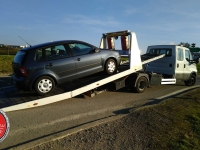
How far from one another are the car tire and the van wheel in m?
2.07

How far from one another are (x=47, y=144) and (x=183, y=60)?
8.19 meters

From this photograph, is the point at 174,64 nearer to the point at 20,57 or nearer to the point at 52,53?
the point at 52,53

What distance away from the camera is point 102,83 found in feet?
22.5

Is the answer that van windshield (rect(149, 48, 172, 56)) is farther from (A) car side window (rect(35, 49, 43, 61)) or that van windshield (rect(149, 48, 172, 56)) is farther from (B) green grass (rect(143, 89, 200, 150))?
(A) car side window (rect(35, 49, 43, 61))

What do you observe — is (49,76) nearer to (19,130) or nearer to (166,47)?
(19,130)

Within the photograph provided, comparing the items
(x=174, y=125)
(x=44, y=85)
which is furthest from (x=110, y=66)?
(x=174, y=125)

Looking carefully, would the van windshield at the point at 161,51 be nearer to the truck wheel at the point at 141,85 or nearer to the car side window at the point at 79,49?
the truck wheel at the point at 141,85

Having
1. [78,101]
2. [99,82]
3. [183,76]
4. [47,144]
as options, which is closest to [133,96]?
[99,82]

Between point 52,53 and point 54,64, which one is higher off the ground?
point 52,53

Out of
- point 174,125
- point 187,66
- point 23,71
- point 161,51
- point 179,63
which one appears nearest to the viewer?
point 174,125

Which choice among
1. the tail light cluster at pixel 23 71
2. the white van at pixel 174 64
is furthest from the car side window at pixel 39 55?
the white van at pixel 174 64

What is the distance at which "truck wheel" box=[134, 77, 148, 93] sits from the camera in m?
8.13

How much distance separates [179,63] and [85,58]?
510cm

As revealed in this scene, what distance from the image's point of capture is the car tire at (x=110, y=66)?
7.26 m
